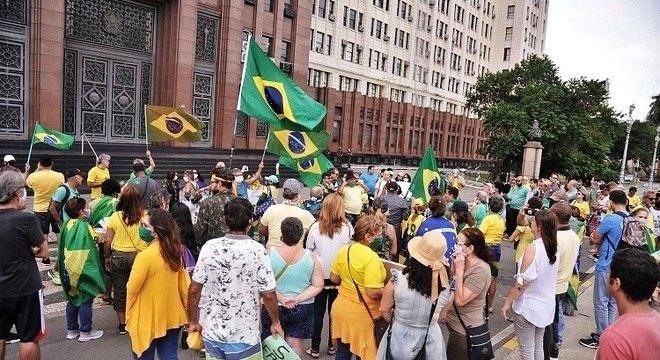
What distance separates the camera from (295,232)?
3980 millimetres

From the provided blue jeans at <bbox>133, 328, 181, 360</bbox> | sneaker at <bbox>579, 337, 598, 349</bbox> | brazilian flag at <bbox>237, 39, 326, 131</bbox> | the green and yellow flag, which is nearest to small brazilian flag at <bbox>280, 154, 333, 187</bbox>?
brazilian flag at <bbox>237, 39, 326, 131</bbox>

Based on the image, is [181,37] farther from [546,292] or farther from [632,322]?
[632,322]

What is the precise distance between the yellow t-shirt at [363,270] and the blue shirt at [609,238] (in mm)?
3963

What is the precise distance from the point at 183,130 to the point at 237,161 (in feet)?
48.1

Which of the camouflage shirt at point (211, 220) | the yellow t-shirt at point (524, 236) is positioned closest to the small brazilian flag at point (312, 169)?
the camouflage shirt at point (211, 220)

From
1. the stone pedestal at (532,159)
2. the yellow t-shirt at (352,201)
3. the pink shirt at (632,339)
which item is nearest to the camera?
the pink shirt at (632,339)

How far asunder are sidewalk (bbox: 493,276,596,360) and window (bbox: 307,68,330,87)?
1512 inches

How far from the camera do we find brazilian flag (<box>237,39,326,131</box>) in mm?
7570

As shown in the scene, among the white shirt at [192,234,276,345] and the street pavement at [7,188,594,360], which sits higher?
the white shirt at [192,234,276,345]

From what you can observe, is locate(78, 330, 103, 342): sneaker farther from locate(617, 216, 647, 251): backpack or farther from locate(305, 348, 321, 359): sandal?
locate(617, 216, 647, 251): backpack

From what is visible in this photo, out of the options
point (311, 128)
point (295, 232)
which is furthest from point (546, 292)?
point (311, 128)

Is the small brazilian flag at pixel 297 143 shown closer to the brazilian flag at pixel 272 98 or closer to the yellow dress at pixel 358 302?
the brazilian flag at pixel 272 98

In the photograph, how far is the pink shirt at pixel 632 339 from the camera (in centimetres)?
231

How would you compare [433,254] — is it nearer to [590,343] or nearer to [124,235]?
[124,235]
